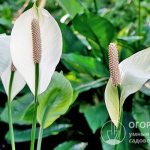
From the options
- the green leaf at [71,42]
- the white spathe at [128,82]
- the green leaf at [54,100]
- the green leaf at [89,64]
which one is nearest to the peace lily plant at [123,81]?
the white spathe at [128,82]

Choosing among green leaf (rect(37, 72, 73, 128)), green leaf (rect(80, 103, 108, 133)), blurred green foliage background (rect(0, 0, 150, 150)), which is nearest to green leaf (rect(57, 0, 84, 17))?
blurred green foliage background (rect(0, 0, 150, 150))

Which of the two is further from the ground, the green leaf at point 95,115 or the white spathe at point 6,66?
the white spathe at point 6,66

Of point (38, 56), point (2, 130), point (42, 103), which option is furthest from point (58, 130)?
point (38, 56)

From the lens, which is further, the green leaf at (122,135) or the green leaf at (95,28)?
the green leaf at (95,28)

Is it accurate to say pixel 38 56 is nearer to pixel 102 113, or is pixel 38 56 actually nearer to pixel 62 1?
pixel 102 113

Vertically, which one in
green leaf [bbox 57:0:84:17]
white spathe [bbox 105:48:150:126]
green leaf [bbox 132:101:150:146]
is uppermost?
white spathe [bbox 105:48:150:126]

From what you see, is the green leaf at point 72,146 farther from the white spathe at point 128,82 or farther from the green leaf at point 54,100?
the white spathe at point 128,82

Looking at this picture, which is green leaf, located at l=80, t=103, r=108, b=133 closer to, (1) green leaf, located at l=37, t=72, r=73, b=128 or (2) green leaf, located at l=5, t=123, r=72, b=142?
(2) green leaf, located at l=5, t=123, r=72, b=142
